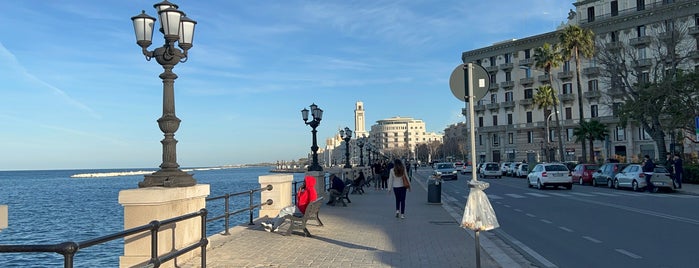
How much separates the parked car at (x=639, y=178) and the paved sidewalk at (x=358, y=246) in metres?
16.5

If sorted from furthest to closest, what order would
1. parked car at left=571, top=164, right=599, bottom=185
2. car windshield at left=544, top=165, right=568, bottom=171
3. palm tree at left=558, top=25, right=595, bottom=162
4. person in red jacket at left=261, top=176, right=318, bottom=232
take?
palm tree at left=558, top=25, right=595, bottom=162
parked car at left=571, top=164, right=599, bottom=185
car windshield at left=544, top=165, right=568, bottom=171
person in red jacket at left=261, top=176, right=318, bottom=232

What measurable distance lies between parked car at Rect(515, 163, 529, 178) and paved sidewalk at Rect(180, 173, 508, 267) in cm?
4196

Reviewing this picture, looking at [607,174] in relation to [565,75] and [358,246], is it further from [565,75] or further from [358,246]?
[565,75]

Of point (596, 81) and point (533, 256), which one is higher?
point (596, 81)

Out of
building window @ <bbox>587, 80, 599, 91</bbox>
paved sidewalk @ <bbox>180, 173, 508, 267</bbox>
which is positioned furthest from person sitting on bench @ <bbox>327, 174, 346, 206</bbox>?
building window @ <bbox>587, 80, 599, 91</bbox>

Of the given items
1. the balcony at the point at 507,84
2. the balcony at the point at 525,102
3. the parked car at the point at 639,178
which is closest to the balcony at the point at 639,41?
the balcony at the point at 525,102

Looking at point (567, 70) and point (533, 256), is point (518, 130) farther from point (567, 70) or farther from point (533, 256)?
point (533, 256)

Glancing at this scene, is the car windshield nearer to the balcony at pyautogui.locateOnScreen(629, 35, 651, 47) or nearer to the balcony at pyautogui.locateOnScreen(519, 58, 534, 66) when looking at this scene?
the balcony at pyautogui.locateOnScreen(629, 35, 651, 47)

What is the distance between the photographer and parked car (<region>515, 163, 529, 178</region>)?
182 ft

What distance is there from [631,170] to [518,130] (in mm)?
58027

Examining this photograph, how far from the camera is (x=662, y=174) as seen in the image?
2727 centimetres

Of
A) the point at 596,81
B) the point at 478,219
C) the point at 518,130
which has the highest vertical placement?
the point at 596,81

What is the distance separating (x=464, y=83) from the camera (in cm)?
829

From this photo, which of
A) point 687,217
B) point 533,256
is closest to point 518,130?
point 687,217
